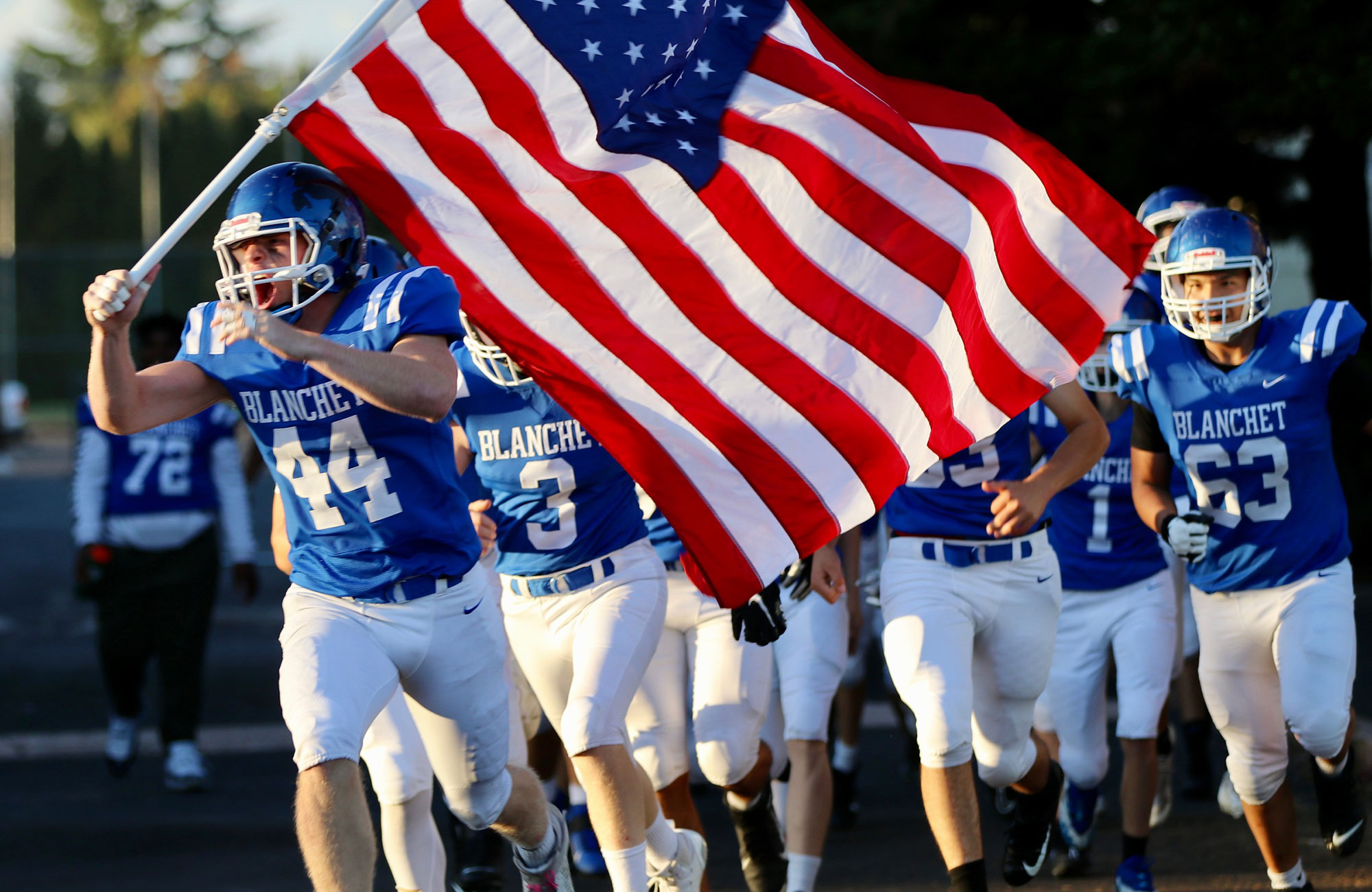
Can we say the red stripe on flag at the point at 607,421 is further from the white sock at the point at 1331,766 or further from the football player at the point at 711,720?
the white sock at the point at 1331,766

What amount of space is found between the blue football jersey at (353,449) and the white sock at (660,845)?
125cm

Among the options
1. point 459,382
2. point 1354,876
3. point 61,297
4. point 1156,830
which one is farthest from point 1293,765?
point 61,297

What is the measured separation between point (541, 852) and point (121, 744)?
3.94m

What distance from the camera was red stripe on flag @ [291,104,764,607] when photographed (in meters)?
5.43

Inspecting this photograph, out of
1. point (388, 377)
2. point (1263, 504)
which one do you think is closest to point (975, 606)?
point (1263, 504)

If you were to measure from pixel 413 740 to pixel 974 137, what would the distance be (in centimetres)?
263

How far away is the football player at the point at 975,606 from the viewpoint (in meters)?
5.57

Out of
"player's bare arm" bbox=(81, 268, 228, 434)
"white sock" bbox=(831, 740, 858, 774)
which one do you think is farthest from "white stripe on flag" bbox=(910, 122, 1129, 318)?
"white sock" bbox=(831, 740, 858, 774)

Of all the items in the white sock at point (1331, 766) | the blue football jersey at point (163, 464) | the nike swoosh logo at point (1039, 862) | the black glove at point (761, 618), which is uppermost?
the blue football jersey at point (163, 464)

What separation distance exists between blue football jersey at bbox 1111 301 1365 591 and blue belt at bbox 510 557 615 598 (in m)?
2.09

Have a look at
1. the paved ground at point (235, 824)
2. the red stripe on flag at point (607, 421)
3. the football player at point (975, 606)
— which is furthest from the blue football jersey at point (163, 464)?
the football player at point (975, 606)

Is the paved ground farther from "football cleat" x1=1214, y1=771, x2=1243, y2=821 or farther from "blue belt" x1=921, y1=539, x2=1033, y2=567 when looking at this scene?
"blue belt" x1=921, y1=539, x2=1033, y2=567

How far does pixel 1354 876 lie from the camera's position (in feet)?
21.4

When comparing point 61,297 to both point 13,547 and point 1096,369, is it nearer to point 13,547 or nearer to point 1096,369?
point 13,547
